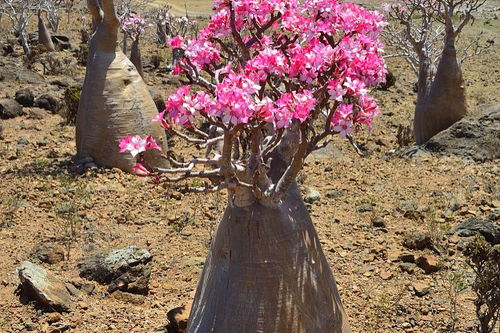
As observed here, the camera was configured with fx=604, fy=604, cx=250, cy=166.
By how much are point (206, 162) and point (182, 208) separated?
3192 mm

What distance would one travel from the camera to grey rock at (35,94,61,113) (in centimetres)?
928

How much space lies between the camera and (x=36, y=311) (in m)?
3.64

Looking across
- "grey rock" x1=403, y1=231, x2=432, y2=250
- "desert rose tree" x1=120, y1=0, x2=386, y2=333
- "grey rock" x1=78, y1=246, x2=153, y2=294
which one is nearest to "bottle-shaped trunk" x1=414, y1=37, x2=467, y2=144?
"grey rock" x1=403, y1=231, x2=432, y2=250

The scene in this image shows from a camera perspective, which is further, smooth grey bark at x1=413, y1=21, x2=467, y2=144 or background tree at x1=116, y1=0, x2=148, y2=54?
background tree at x1=116, y1=0, x2=148, y2=54

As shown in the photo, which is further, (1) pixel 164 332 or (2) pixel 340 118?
(1) pixel 164 332

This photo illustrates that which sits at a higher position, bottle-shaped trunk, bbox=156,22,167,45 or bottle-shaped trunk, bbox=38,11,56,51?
bottle-shaped trunk, bbox=156,22,167,45

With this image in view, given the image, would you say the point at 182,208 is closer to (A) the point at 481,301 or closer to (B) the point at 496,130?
(A) the point at 481,301

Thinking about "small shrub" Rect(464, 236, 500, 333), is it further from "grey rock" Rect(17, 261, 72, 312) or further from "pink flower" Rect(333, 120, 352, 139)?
"grey rock" Rect(17, 261, 72, 312)

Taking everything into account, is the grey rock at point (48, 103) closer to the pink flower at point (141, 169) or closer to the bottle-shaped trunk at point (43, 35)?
the bottle-shaped trunk at point (43, 35)

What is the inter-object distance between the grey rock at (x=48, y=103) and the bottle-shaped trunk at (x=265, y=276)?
7.45 m

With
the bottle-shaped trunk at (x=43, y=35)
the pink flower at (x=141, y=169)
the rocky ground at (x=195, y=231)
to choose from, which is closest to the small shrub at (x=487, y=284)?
the rocky ground at (x=195, y=231)

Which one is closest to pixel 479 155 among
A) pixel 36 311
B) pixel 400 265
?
pixel 400 265

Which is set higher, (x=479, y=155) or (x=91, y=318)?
(x=479, y=155)

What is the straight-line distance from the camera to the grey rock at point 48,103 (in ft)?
30.5
